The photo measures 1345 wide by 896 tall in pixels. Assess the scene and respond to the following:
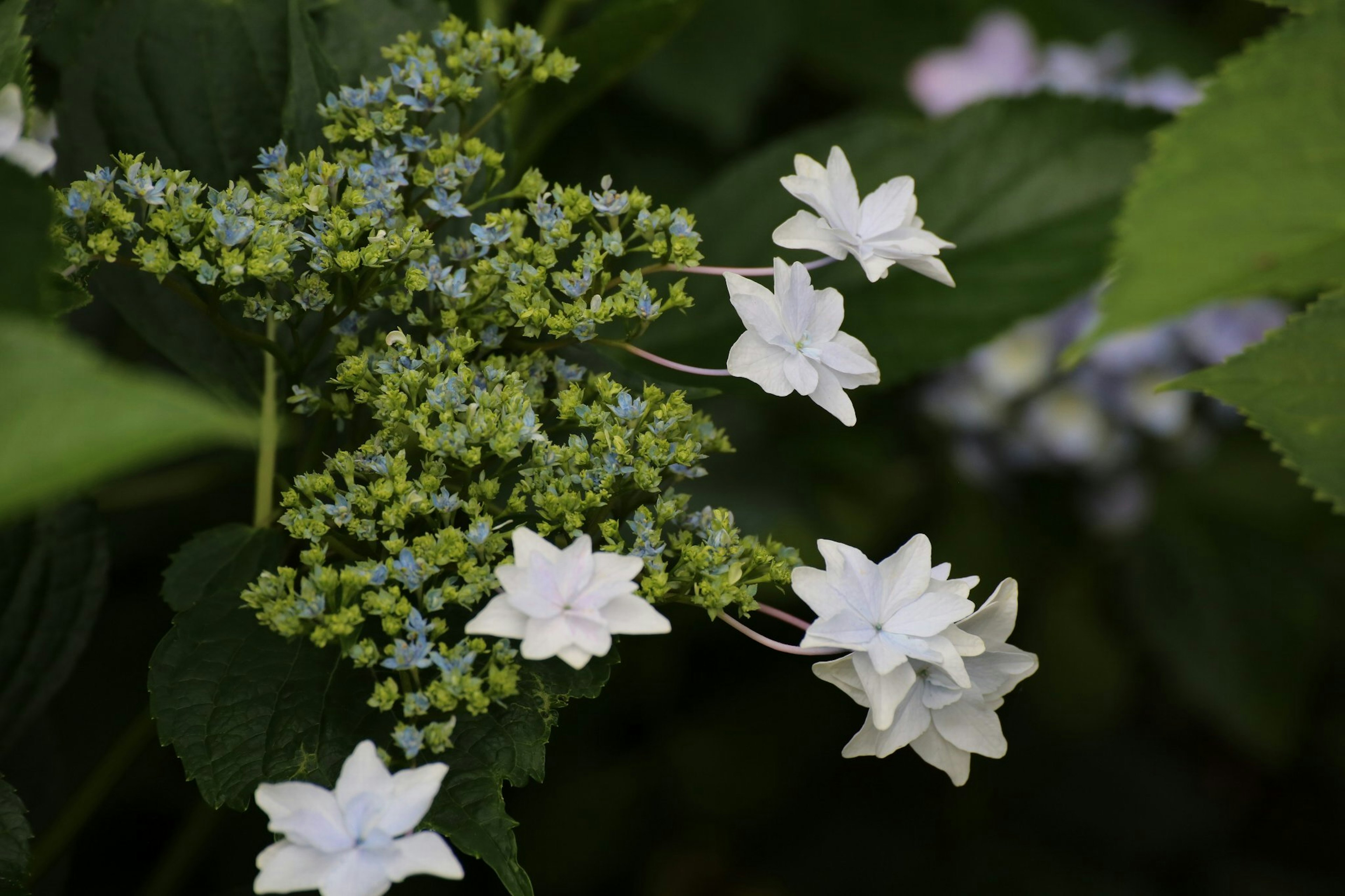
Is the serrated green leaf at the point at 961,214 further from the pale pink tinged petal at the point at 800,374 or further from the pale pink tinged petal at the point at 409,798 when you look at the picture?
the pale pink tinged petal at the point at 409,798

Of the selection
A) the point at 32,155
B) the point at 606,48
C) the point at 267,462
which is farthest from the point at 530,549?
the point at 606,48

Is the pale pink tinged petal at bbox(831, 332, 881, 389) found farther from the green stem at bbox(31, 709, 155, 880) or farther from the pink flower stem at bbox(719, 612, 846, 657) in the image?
the green stem at bbox(31, 709, 155, 880)

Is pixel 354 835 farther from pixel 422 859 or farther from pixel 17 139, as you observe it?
pixel 17 139

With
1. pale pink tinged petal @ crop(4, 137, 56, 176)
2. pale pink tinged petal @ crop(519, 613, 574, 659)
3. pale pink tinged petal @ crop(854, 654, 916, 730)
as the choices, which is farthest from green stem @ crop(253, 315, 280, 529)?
pale pink tinged petal @ crop(854, 654, 916, 730)

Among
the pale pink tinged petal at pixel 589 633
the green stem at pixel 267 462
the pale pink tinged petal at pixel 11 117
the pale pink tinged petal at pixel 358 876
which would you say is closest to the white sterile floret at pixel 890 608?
the pale pink tinged petal at pixel 589 633

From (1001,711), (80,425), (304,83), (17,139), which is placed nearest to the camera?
(80,425)

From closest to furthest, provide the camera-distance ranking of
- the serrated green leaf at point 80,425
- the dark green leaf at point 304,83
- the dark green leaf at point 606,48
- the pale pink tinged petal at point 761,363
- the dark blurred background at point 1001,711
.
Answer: the serrated green leaf at point 80,425
the pale pink tinged petal at point 761,363
the dark green leaf at point 304,83
the dark green leaf at point 606,48
the dark blurred background at point 1001,711

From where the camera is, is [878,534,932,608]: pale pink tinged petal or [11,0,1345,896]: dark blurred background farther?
[11,0,1345,896]: dark blurred background
